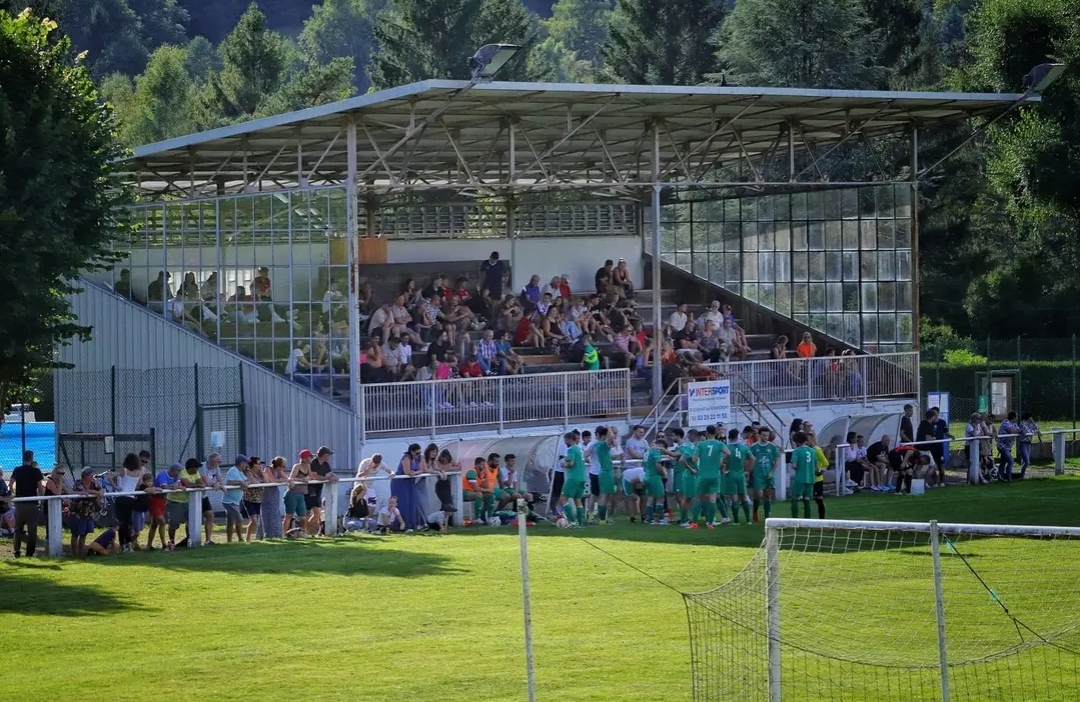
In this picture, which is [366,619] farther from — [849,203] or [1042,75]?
[849,203]

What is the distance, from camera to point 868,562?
19078 millimetres

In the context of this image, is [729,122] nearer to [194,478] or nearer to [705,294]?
[705,294]

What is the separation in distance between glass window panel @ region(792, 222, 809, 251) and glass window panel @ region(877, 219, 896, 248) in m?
1.97

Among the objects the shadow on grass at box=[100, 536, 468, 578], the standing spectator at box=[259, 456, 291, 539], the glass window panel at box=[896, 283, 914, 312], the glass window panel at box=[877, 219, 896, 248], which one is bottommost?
the shadow on grass at box=[100, 536, 468, 578]

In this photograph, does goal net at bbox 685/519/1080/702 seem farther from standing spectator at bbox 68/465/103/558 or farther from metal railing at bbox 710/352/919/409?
metal railing at bbox 710/352/919/409

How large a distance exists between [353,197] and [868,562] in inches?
479

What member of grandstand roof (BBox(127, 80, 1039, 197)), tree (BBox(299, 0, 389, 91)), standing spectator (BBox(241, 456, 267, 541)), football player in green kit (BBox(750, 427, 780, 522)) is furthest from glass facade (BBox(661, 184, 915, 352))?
tree (BBox(299, 0, 389, 91))

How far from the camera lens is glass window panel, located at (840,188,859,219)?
120 ft

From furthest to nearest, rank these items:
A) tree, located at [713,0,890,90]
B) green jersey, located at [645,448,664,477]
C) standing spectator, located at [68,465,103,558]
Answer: tree, located at [713,0,890,90]
green jersey, located at [645,448,664,477]
standing spectator, located at [68,465,103,558]

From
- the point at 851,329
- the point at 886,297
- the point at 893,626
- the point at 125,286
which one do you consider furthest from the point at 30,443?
the point at 893,626

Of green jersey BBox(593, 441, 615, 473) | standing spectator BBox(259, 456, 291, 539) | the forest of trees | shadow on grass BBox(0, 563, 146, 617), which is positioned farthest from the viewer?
the forest of trees

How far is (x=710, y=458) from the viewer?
23438mm

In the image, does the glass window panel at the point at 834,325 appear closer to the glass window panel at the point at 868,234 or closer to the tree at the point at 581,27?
the glass window panel at the point at 868,234

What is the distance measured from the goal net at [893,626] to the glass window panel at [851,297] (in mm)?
17800
